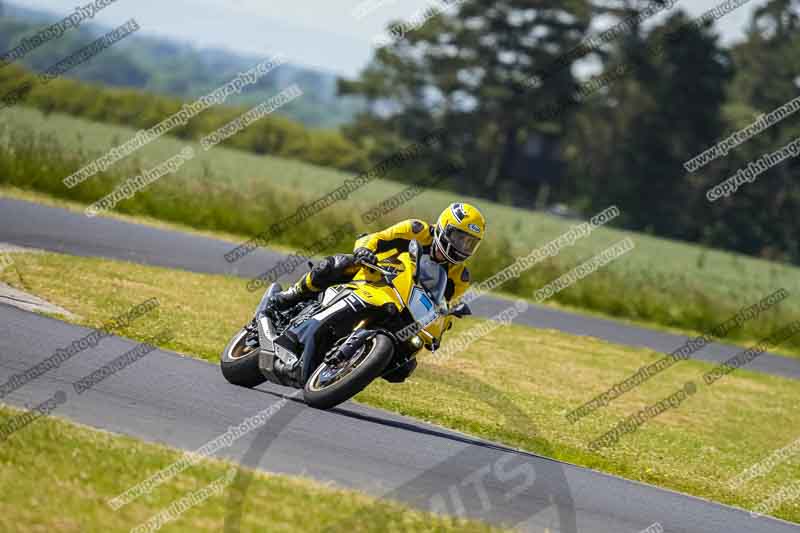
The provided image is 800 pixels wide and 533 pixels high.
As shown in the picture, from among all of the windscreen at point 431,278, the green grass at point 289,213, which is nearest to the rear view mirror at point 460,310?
the windscreen at point 431,278

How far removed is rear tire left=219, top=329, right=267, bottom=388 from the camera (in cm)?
1016

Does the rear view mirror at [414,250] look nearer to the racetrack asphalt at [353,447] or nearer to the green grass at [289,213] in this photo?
the racetrack asphalt at [353,447]

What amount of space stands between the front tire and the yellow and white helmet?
98 cm

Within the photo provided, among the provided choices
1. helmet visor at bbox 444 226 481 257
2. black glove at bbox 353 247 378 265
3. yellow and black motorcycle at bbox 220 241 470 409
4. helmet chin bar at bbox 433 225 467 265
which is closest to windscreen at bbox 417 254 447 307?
yellow and black motorcycle at bbox 220 241 470 409

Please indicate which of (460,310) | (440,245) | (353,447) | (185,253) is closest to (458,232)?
(440,245)

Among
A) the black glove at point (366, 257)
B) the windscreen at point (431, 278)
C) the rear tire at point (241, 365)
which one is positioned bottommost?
the rear tire at point (241, 365)

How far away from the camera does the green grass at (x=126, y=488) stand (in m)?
5.86

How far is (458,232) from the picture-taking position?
955 centimetres

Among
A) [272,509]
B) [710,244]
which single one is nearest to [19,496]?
[272,509]

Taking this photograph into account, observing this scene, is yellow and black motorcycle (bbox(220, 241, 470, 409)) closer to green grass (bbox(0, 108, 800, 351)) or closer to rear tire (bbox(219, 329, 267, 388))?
rear tire (bbox(219, 329, 267, 388))

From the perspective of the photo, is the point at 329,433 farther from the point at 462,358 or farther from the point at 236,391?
the point at 462,358

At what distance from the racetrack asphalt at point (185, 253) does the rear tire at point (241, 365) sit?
765 centimetres

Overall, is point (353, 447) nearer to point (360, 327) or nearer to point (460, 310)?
point (360, 327)

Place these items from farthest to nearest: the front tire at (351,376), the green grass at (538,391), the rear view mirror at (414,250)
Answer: the green grass at (538,391) → the rear view mirror at (414,250) → the front tire at (351,376)
